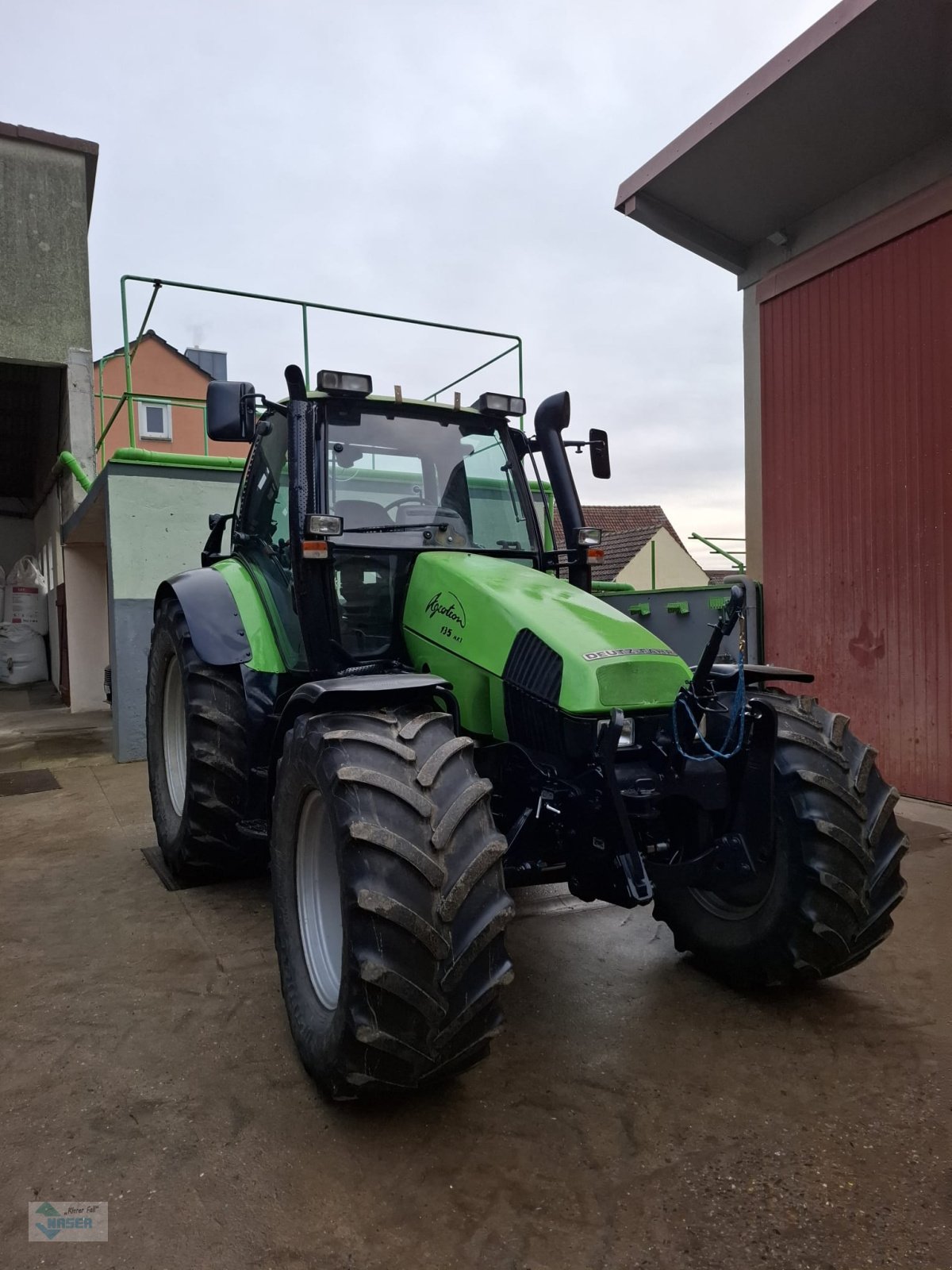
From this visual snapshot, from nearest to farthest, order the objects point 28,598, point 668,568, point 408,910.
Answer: point 408,910 → point 28,598 → point 668,568

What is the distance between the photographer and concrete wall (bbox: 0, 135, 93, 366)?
36.7ft

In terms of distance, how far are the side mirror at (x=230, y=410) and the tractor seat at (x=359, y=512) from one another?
485mm

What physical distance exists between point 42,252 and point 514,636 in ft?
37.0

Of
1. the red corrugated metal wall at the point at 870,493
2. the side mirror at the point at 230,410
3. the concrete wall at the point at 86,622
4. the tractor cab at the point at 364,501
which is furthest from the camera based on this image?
the concrete wall at the point at 86,622

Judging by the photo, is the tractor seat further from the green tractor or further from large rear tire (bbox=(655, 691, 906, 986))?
large rear tire (bbox=(655, 691, 906, 986))

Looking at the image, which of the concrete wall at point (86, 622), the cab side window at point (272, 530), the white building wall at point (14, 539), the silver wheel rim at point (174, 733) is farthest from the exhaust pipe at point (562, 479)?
the white building wall at point (14, 539)

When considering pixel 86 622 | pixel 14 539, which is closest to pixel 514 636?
pixel 86 622

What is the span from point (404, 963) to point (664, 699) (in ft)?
3.81

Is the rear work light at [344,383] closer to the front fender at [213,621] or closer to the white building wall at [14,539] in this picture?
the front fender at [213,621]

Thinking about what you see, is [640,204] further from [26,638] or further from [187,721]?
[26,638]

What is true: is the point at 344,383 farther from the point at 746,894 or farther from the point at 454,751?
the point at 746,894

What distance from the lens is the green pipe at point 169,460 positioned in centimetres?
764

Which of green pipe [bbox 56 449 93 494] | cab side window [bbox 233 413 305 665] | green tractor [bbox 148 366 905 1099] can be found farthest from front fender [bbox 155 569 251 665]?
green pipe [bbox 56 449 93 494]

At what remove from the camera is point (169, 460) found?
25.5ft
